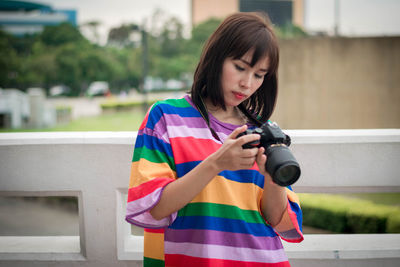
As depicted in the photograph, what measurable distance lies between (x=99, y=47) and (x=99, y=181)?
126 ft

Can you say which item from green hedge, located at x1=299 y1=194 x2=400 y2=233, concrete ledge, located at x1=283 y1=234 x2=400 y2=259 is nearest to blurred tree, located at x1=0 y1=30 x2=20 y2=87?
green hedge, located at x1=299 y1=194 x2=400 y2=233

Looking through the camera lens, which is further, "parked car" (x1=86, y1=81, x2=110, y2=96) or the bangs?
"parked car" (x1=86, y1=81, x2=110, y2=96)

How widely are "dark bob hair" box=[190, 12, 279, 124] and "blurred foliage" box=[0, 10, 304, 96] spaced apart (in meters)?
27.2

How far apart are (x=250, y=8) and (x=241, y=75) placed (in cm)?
5966

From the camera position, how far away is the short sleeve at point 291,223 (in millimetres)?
1342

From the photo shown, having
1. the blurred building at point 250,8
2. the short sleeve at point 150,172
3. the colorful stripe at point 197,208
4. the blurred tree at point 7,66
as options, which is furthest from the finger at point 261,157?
the blurred building at point 250,8

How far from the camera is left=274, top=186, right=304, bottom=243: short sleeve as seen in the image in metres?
1.34

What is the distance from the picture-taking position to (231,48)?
1.25 metres

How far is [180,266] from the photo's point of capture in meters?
1.27

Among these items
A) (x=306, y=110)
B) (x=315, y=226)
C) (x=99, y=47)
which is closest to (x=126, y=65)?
(x=99, y=47)

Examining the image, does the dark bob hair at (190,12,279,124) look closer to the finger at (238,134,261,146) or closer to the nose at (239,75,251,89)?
the nose at (239,75,251,89)

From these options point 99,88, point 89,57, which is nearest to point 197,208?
point 89,57

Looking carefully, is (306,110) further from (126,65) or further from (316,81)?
(126,65)

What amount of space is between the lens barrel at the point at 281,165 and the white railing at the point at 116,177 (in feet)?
2.59
